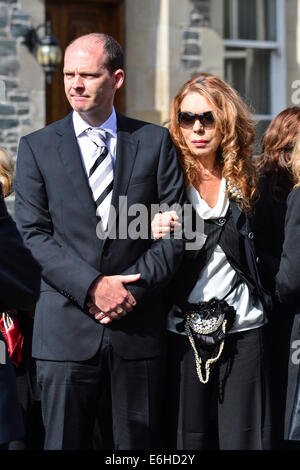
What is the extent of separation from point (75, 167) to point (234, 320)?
3.09ft

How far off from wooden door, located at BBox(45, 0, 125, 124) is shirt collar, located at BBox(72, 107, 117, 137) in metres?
6.31

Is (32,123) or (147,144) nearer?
(147,144)

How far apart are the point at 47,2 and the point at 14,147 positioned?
1.80 m

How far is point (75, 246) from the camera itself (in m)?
3.68

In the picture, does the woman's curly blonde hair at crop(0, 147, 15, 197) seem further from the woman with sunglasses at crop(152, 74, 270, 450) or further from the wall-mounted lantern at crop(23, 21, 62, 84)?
the wall-mounted lantern at crop(23, 21, 62, 84)

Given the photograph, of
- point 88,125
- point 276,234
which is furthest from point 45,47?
point 88,125

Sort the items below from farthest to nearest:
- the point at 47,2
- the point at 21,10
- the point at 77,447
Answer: the point at 47,2, the point at 21,10, the point at 77,447

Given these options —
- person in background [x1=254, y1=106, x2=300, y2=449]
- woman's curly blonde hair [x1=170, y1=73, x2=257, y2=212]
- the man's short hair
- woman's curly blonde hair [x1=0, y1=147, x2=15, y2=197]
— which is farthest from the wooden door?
the man's short hair

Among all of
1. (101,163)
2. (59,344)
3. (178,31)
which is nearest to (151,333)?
(59,344)

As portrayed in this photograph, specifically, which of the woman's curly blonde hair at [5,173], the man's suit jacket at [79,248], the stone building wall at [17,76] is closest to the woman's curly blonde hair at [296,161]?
the man's suit jacket at [79,248]

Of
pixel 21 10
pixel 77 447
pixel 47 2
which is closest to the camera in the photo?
pixel 77 447

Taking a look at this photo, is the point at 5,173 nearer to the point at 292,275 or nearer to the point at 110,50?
the point at 110,50
